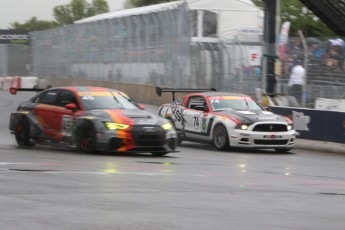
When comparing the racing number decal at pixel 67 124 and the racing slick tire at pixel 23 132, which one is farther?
the racing slick tire at pixel 23 132

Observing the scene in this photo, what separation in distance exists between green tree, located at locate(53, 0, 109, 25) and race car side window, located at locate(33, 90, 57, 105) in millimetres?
110029

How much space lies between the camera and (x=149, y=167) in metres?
12.2

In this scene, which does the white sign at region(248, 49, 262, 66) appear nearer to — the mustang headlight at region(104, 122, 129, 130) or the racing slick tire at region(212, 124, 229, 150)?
the racing slick tire at region(212, 124, 229, 150)

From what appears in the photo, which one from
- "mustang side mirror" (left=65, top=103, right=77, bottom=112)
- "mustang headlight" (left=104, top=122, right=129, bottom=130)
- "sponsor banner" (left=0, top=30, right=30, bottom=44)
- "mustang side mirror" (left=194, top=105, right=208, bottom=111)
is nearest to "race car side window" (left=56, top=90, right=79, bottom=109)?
"mustang side mirror" (left=65, top=103, right=77, bottom=112)

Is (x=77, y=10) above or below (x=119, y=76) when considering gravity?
above

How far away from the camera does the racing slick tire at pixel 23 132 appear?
15836mm

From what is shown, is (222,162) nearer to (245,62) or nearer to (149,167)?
(149,167)

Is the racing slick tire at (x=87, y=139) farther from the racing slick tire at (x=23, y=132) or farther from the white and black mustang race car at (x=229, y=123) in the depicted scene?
the white and black mustang race car at (x=229, y=123)

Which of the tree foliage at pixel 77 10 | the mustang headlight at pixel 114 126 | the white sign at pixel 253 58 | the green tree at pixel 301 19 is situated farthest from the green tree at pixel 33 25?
the mustang headlight at pixel 114 126

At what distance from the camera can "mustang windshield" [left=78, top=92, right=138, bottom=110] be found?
14.8 m

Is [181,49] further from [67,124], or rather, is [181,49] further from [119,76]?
[67,124]

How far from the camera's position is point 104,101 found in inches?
591

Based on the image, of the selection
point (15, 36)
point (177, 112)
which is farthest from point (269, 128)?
point (15, 36)

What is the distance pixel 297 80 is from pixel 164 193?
603 inches
